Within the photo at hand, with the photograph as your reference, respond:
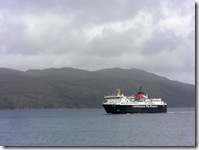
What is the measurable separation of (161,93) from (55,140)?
164m

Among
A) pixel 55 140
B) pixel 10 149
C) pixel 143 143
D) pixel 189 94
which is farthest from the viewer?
pixel 189 94

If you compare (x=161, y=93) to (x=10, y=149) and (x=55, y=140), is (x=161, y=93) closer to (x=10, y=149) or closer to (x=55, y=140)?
(x=55, y=140)

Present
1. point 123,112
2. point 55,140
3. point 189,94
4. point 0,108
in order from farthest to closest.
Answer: point 0,108
point 189,94
point 123,112
point 55,140

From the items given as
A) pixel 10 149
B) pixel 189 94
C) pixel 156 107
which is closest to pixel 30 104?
pixel 189 94

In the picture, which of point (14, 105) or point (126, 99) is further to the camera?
point (14, 105)

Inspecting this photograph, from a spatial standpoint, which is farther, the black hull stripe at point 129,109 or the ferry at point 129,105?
the ferry at point 129,105

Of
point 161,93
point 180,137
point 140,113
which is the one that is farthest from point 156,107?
point 161,93

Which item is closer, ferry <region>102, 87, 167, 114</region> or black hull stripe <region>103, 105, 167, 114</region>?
black hull stripe <region>103, 105, 167, 114</region>

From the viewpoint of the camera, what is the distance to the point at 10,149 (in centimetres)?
1869

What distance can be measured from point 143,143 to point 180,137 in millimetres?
4928

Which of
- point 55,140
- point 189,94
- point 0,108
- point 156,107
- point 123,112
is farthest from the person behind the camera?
point 0,108

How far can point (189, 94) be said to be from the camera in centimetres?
17350

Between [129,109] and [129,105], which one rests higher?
[129,105]

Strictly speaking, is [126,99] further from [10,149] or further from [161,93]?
[161,93]
